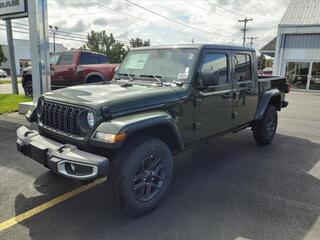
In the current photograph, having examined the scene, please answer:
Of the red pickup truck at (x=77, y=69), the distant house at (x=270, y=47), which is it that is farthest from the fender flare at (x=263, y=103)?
the distant house at (x=270, y=47)

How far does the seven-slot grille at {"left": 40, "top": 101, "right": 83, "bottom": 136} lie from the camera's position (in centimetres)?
329

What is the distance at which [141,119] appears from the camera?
3.18 meters

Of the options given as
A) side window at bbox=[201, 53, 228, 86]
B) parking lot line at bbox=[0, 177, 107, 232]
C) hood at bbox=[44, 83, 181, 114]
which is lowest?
parking lot line at bbox=[0, 177, 107, 232]

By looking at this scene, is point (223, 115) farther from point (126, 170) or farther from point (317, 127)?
point (317, 127)

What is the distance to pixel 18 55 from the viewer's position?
54.6m

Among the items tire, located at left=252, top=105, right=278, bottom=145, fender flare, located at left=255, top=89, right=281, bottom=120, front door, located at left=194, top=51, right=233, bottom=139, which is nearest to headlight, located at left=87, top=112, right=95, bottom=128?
front door, located at left=194, top=51, right=233, bottom=139

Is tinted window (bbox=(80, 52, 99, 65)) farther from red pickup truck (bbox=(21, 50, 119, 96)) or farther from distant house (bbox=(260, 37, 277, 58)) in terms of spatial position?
distant house (bbox=(260, 37, 277, 58))

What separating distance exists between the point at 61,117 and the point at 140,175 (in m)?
1.15

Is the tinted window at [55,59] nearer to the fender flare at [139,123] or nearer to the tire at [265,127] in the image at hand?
the tire at [265,127]

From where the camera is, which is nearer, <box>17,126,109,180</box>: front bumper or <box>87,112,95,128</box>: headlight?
<box>17,126,109,180</box>: front bumper

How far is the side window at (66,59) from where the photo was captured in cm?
1090

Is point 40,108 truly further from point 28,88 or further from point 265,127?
point 28,88

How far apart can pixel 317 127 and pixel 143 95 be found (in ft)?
22.3

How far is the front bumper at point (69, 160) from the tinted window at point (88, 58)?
800 cm
